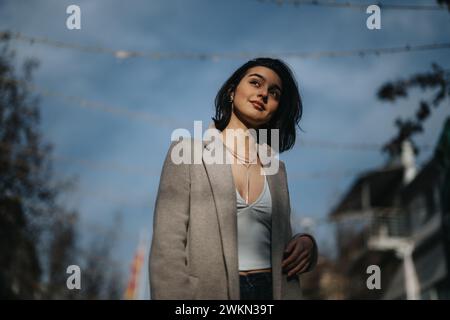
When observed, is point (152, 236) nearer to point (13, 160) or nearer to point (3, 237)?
point (13, 160)

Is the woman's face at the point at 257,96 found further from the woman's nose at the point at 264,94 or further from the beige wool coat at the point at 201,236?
the beige wool coat at the point at 201,236

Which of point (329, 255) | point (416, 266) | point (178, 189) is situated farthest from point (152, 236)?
point (329, 255)

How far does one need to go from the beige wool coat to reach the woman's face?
27cm

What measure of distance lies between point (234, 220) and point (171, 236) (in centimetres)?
24

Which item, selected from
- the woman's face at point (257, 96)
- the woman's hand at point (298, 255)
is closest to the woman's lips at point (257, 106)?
the woman's face at point (257, 96)

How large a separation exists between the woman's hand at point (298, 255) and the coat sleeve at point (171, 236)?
39 cm

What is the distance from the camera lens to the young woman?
2166 mm

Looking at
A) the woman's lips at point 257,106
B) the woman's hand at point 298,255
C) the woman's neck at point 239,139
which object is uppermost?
the woman's lips at point 257,106

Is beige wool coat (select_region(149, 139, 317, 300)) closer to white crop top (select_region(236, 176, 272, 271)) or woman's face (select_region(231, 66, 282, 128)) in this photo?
white crop top (select_region(236, 176, 272, 271))

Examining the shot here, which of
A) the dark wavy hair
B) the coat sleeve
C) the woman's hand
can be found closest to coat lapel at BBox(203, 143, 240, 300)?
the coat sleeve

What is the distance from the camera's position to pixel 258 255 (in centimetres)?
226

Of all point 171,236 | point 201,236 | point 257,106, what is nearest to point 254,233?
point 201,236

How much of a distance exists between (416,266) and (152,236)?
2347 cm

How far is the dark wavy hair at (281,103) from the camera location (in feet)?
8.73
